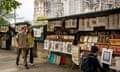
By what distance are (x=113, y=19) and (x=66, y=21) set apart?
12.7ft

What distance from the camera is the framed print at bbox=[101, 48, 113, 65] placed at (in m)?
10.2

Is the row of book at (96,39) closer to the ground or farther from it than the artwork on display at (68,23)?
closer to the ground

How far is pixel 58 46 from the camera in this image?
14.8 m

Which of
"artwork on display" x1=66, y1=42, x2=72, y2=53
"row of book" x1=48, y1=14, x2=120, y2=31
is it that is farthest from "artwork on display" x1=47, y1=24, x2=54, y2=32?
"artwork on display" x1=66, y1=42, x2=72, y2=53

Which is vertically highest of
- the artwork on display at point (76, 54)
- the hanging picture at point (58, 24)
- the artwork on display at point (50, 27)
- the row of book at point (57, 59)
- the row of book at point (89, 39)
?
the hanging picture at point (58, 24)

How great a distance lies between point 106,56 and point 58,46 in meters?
4.57

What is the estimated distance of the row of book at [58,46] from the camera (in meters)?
13.8

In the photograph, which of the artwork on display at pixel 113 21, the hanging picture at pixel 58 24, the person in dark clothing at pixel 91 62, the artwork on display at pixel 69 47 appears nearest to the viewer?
the person in dark clothing at pixel 91 62

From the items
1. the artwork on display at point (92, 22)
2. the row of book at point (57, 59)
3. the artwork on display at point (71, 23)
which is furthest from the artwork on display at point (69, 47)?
the artwork on display at point (92, 22)

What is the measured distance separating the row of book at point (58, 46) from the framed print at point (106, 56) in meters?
3.18

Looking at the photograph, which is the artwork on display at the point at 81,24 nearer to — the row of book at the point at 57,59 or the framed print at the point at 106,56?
the framed print at the point at 106,56

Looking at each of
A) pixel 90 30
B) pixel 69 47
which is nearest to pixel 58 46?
pixel 69 47

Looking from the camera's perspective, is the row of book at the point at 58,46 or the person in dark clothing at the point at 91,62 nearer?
the person in dark clothing at the point at 91,62

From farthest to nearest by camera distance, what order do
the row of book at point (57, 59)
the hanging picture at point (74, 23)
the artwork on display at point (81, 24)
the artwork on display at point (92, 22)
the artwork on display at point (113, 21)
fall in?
the row of book at point (57, 59) → the hanging picture at point (74, 23) → the artwork on display at point (81, 24) → the artwork on display at point (92, 22) → the artwork on display at point (113, 21)
